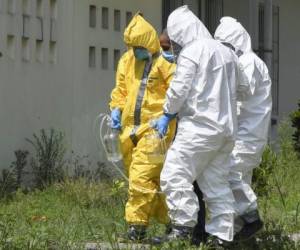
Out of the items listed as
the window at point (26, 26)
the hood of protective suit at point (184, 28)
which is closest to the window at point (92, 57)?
the window at point (26, 26)

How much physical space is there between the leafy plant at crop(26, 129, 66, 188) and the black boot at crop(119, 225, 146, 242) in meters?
3.74

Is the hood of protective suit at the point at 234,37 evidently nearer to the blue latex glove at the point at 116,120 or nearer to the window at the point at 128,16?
the blue latex glove at the point at 116,120

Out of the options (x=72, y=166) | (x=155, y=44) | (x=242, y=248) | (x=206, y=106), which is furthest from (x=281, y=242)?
(x=72, y=166)

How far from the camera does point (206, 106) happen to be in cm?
763

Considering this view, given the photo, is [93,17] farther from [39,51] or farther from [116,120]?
[116,120]

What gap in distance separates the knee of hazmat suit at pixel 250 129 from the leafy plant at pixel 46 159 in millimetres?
3822

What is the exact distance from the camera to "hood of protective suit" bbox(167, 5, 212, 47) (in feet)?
26.1

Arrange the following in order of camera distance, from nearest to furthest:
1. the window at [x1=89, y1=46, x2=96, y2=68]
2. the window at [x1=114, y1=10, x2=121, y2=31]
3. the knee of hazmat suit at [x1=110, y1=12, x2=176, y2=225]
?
the knee of hazmat suit at [x1=110, y1=12, x2=176, y2=225] < the window at [x1=89, y1=46, x2=96, y2=68] < the window at [x1=114, y1=10, x2=121, y2=31]

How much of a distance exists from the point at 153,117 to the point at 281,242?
1445mm

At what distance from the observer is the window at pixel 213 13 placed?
16.6 meters

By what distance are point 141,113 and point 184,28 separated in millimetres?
903

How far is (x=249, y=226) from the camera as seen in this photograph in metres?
8.35

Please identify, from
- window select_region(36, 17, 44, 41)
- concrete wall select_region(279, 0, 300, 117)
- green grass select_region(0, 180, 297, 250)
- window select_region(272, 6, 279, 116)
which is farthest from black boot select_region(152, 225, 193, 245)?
concrete wall select_region(279, 0, 300, 117)

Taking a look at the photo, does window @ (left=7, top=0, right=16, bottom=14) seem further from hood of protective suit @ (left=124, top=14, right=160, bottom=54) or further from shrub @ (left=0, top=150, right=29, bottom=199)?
hood of protective suit @ (left=124, top=14, right=160, bottom=54)
